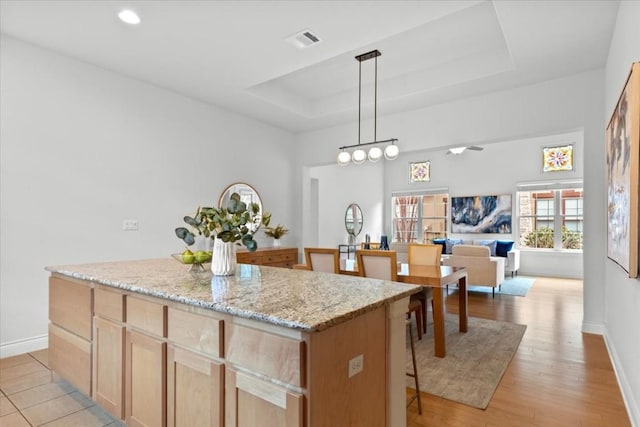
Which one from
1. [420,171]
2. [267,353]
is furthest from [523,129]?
[420,171]

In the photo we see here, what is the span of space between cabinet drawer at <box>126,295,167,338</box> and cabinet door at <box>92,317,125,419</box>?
13cm

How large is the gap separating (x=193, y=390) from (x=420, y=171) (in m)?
9.17

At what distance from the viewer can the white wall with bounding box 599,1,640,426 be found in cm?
205

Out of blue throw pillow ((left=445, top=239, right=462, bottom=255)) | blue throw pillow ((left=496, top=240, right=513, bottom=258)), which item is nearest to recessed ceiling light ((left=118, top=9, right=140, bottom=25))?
blue throw pillow ((left=445, top=239, right=462, bottom=255))

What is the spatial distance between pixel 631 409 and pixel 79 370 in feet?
11.4

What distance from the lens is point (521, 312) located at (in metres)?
4.82

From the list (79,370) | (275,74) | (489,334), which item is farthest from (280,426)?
(275,74)

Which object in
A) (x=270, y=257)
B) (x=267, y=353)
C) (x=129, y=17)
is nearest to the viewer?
(x=267, y=353)

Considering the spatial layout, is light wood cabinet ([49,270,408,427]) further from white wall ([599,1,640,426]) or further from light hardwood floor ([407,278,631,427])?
white wall ([599,1,640,426])

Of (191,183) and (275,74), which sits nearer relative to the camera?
(275,74)

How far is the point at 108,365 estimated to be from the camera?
2.02 metres

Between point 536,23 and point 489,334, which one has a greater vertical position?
point 536,23

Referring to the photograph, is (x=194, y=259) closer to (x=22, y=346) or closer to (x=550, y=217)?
(x=22, y=346)

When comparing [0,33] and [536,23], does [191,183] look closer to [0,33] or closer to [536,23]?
[0,33]
